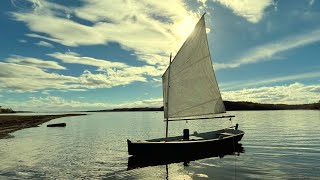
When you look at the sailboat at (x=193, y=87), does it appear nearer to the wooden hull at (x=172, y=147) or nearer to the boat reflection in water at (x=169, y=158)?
the wooden hull at (x=172, y=147)

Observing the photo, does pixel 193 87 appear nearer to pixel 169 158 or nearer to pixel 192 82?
pixel 192 82

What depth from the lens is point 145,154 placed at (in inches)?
1366

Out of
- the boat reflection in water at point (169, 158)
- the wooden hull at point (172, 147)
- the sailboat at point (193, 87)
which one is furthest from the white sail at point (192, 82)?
the boat reflection in water at point (169, 158)

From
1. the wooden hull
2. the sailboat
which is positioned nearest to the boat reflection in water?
the wooden hull

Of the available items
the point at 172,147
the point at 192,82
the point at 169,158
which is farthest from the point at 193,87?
the point at 169,158

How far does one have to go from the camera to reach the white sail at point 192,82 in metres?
37.7

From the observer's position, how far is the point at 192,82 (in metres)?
38.3

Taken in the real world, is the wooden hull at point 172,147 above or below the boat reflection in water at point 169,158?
above

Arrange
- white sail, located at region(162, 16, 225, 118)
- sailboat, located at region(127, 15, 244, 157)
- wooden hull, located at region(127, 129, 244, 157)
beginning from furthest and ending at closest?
1. white sail, located at region(162, 16, 225, 118)
2. sailboat, located at region(127, 15, 244, 157)
3. wooden hull, located at region(127, 129, 244, 157)

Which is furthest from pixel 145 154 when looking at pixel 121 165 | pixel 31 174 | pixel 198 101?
pixel 31 174

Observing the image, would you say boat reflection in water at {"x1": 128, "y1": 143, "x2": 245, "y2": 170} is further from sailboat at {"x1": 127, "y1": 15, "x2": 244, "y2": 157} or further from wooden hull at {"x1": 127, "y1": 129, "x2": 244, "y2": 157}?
sailboat at {"x1": 127, "y1": 15, "x2": 244, "y2": 157}

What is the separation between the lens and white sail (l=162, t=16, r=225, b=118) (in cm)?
3766

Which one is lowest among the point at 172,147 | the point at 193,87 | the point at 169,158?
the point at 169,158

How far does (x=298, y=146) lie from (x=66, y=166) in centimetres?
2903
